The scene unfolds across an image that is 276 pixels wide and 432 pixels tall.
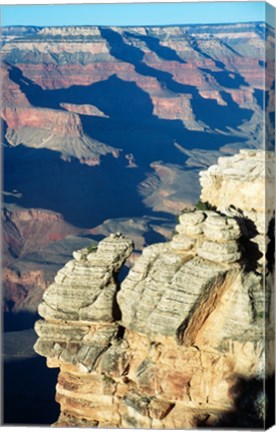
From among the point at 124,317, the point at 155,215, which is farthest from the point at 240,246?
the point at 155,215

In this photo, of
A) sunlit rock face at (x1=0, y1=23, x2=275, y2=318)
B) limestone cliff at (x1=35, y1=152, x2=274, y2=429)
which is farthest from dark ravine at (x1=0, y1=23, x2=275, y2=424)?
limestone cliff at (x1=35, y1=152, x2=274, y2=429)

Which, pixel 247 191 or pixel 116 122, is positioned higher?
pixel 116 122

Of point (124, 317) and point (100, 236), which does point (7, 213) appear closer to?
point (100, 236)

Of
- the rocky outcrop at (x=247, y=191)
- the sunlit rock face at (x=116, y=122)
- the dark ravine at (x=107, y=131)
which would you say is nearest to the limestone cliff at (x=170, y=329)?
the rocky outcrop at (x=247, y=191)

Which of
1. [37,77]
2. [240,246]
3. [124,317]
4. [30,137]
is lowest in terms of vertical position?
[124,317]

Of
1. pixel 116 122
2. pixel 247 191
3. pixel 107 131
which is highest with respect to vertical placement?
pixel 116 122

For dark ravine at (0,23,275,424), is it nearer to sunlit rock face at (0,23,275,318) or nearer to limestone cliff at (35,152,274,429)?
sunlit rock face at (0,23,275,318)

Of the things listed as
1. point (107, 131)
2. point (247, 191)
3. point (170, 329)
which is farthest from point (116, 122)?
point (170, 329)

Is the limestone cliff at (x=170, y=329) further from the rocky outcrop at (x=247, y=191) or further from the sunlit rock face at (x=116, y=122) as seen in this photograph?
the sunlit rock face at (x=116, y=122)

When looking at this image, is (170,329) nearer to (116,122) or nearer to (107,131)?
(107,131)
